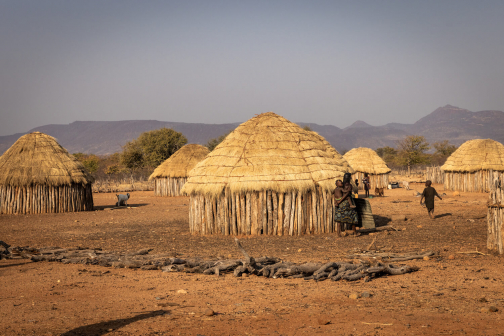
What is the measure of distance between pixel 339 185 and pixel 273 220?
1861mm

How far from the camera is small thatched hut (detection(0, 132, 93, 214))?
1748cm

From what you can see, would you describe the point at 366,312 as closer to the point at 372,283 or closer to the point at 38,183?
the point at 372,283

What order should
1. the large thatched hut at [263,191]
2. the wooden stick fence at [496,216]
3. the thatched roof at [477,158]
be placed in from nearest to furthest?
the wooden stick fence at [496,216] < the large thatched hut at [263,191] < the thatched roof at [477,158]

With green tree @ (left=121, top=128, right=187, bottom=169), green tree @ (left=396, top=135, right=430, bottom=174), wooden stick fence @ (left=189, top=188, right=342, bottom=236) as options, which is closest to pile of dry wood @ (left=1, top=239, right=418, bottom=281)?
wooden stick fence @ (left=189, top=188, right=342, bottom=236)

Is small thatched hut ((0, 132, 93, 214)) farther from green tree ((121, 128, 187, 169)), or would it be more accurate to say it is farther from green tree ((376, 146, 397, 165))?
green tree ((376, 146, 397, 165))

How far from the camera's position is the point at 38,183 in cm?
1756

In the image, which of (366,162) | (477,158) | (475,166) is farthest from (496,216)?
(366,162)

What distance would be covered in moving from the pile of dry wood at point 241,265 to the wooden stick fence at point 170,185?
1841 centimetres

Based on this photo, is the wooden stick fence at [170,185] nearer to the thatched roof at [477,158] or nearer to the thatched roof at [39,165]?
the thatched roof at [39,165]

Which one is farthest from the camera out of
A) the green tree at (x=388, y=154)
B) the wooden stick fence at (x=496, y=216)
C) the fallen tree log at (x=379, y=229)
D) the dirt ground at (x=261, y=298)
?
the green tree at (x=388, y=154)

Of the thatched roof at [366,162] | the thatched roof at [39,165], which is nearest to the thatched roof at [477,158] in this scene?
the thatched roof at [366,162]

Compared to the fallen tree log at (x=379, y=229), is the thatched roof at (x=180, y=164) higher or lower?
higher

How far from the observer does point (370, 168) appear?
29.1 meters

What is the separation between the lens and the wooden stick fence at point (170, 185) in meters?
27.1
